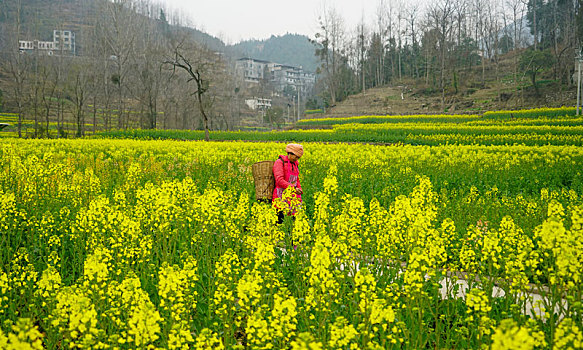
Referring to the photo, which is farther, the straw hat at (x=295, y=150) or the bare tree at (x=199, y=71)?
the bare tree at (x=199, y=71)

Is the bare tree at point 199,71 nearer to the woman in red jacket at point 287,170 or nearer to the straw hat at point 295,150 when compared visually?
the woman in red jacket at point 287,170

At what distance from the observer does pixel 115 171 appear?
10406 millimetres

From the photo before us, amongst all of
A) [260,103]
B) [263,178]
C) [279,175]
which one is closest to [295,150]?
[279,175]

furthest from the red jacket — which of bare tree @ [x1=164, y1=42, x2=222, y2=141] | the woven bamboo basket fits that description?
bare tree @ [x1=164, y1=42, x2=222, y2=141]

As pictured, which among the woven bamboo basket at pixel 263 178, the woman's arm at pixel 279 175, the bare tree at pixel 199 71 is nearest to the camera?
the woman's arm at pixel 279 175

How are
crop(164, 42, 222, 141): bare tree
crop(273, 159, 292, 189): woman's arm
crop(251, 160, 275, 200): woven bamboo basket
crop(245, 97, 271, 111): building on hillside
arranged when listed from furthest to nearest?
crop(245, 97, 271, 111): building on hillside, crop(164, 42, 222, 141): bare tree, crop(251, 160, 275, 200): woven bamboo basket, crop(273, 159, 292, 189): woman's arm

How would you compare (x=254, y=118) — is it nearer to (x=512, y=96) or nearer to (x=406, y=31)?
(x=406, y=31)

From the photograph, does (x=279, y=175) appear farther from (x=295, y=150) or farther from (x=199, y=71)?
(x=199, y=71)

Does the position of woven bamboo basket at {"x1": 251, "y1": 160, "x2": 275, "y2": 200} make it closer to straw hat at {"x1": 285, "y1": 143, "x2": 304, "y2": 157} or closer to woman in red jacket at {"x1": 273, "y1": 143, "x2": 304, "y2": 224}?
woman in red jacket at {"x1": 273, "y1": 143, "x2": 304, "y2": 224}

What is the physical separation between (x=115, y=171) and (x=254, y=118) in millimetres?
75265

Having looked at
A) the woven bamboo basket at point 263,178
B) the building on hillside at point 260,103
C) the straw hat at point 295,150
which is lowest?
the woven bamboo basket at point 263,178

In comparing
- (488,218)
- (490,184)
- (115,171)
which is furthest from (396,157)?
(115,171)

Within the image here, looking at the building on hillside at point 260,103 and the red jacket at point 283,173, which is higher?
the building on hillside at point 260,103

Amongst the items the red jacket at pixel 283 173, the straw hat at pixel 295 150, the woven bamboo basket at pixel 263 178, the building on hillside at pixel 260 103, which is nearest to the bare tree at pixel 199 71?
the woven bamboo basket at pixel 263 178
